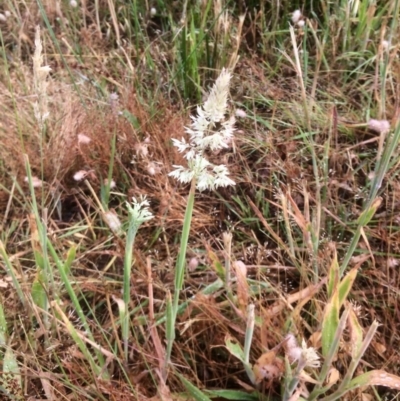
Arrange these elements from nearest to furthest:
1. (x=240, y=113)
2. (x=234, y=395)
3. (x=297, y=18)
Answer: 1. (x=234, y=395)
2. (x=240, y=113)
3. (x=297, y=18)

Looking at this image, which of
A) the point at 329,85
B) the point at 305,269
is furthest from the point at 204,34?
the point at 305,269

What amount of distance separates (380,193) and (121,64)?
852 mm

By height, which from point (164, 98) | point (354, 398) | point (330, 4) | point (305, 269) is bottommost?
point (354, 398)

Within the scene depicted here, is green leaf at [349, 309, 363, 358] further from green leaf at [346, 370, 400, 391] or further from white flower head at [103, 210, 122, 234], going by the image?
white flower head at [103, 210, 122, 234]

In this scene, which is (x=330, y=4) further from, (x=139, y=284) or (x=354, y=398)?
(x=354, y=398)

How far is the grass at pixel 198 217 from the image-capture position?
854 mm

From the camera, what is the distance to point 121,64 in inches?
62.2

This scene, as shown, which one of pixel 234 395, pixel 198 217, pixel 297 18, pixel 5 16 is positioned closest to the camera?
pixel 234 395

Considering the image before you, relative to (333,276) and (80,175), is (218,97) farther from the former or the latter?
(80,175)

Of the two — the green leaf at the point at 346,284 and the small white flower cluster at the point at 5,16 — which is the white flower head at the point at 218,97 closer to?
the green leaf at the point at 346,284

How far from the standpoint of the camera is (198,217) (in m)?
1.19

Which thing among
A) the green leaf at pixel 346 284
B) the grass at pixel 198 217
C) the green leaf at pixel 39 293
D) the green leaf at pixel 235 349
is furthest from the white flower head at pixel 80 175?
the green leaf at pixel 346 284

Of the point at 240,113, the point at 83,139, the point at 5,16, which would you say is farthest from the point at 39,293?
the point at 5,16

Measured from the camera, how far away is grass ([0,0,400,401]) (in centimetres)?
85
